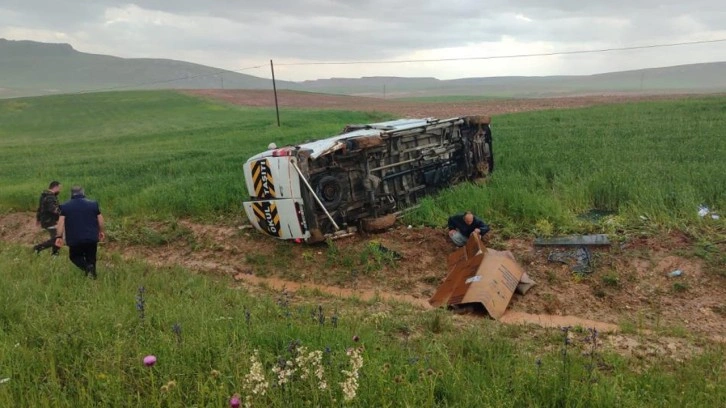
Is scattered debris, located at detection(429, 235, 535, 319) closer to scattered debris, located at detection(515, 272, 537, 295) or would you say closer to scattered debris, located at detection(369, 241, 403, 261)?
scattered debris, located at detection(515, 272, 537, 295)

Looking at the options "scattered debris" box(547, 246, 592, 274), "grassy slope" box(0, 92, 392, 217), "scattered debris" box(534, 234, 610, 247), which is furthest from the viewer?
"grassy slope" box(0, 92, 392, 217)

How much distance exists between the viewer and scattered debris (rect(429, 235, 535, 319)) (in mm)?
6527

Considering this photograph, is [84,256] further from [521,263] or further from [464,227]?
[521,263]

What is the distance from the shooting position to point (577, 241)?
26.1ft

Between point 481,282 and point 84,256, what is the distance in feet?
16.9

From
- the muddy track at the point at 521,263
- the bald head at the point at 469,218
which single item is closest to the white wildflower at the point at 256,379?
the muddy track at the point at 521,263

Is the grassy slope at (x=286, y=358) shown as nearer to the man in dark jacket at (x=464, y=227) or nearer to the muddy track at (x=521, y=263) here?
the muddy track at (x=521, y=263)

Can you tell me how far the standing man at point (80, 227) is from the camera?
6.37 m

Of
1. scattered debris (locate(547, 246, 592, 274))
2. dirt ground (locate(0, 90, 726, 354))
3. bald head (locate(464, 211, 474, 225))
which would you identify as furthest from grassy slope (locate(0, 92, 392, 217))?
scattered debris (locate(547, 246, 592, 274))

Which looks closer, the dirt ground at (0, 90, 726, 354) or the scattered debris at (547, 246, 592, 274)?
the dirt ground at (0, 90, 726, 354)

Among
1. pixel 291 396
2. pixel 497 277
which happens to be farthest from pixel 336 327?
pixel 497 277

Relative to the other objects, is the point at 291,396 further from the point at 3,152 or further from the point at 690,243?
the point at 3,152

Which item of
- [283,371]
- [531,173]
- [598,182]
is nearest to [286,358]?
[283,371]

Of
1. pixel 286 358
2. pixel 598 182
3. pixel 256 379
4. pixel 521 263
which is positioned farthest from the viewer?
pixel 598 182
